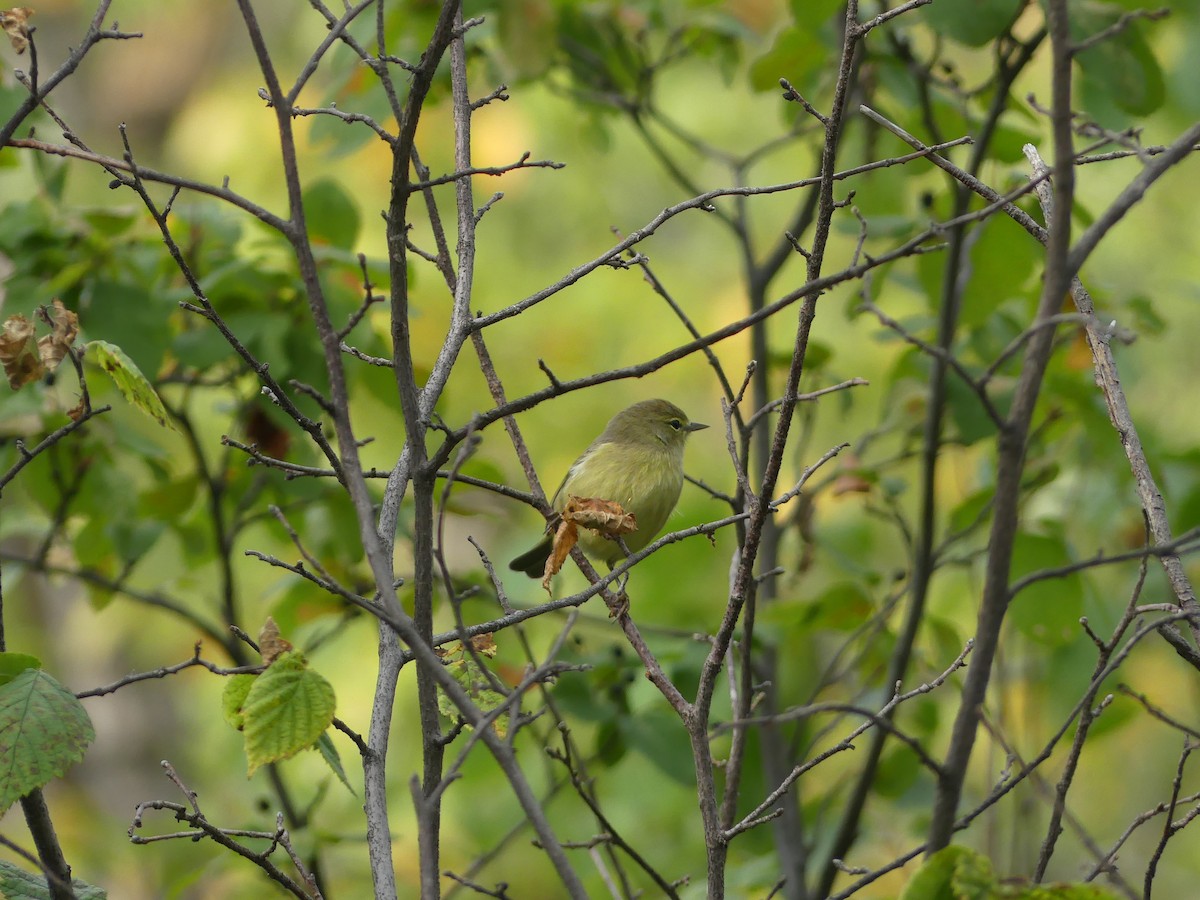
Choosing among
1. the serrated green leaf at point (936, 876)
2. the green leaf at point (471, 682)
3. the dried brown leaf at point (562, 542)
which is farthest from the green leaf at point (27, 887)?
the serrated green leaf at point (936, 876)

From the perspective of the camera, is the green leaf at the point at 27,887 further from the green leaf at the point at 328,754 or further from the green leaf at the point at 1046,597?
the green leaf at the point at 1046,597

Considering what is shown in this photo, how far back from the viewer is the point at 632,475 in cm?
404

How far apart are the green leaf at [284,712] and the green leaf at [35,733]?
249 millimetres

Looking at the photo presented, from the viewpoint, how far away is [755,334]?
4020mm

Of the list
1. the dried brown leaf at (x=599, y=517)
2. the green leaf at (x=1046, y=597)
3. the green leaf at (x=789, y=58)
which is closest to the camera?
the dried brown leaf at (x=599, y=517)

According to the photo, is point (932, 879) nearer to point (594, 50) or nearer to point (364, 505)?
point (364, 505)

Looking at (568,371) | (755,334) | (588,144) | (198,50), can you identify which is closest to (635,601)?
(755,334)

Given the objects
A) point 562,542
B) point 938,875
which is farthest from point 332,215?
point 938,875

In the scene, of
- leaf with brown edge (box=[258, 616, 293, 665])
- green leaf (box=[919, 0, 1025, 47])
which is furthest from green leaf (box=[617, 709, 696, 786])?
green leaf (box=[919, 0, 1025, 47])

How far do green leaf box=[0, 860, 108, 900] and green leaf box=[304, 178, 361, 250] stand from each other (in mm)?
2196

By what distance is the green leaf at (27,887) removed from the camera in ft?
6.00

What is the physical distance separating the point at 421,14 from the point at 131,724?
331 inches

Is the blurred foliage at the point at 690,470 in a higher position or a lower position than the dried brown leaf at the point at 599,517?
higher

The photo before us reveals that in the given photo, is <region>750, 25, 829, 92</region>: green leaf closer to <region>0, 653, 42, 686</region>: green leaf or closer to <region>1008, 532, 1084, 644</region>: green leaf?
<region>1008, 532, 1084, 644</region>: green leaf
